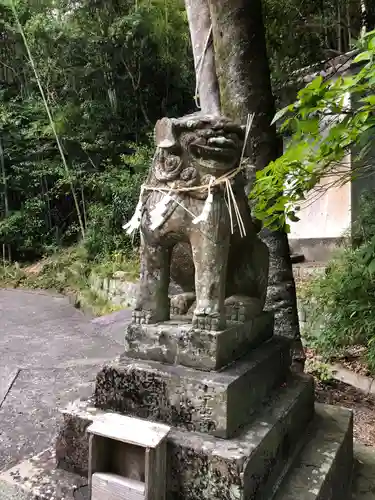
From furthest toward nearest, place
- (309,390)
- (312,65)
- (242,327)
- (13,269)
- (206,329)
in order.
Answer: (13,269)
(312,65)
(309,390)
(242,327)
(206,329)

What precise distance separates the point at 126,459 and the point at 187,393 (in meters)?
0.29

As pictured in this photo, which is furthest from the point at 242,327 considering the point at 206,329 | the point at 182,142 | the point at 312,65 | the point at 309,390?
the point at 312,65

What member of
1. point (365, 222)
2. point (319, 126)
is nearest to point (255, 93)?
point (319, 126)

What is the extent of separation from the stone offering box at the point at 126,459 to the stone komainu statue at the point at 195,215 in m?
0.43

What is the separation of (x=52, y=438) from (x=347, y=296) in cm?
296

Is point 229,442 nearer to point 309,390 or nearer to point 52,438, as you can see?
point 309,390

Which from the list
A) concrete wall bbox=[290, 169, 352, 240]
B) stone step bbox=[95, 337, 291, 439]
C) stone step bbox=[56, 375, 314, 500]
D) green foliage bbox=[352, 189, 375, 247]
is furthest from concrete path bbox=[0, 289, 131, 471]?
concrete wall bbox=[290, 169, 352, 240]

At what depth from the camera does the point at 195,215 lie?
171 centimetres

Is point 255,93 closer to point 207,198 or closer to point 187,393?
point 207,198

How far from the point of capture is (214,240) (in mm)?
1678

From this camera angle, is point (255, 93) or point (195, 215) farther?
point (255, 93)

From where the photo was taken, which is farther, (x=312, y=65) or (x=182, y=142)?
(x=312, y=65)

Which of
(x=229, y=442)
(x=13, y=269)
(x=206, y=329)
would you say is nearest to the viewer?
(x=229, y=442)

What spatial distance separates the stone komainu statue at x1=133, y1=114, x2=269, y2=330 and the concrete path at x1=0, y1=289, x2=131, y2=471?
4.66 feet
